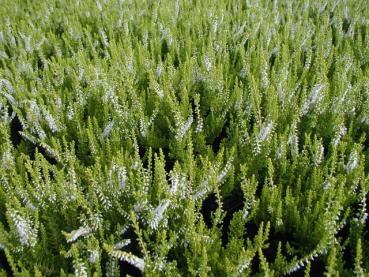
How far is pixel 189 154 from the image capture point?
1.85 metres

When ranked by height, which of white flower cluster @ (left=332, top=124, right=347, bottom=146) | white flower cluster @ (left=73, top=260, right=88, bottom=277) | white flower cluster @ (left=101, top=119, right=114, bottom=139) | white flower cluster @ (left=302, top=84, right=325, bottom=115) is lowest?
white flower cluster @ (left=73, top=260, right=88, bottom=277)

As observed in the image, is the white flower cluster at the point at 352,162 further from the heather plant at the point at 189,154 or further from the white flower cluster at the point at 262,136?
the white flower cluster at the point at 262,136

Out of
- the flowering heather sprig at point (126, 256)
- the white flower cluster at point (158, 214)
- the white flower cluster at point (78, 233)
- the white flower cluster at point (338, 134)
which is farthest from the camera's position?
the white flower cluster at point (338, 134)

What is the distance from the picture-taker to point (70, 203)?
5.74 feet

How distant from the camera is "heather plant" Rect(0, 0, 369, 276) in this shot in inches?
61.7

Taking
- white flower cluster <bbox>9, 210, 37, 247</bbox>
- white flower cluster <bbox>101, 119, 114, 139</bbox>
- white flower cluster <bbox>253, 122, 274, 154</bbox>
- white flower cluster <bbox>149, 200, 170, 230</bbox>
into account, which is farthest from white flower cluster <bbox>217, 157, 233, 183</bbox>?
white flower cluster <bbox>9, 210, 37, 247</bbox>

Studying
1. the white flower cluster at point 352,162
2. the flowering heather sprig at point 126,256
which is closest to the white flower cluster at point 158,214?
the flowering heather sprig at point 126,256

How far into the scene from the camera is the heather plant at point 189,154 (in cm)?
157

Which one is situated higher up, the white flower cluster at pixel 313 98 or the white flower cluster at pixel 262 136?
the white flower cluster at pixel 313 98

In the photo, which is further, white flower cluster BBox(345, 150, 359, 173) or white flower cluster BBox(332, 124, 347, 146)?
white flower cluster BBox(332, 124, 347, 146)

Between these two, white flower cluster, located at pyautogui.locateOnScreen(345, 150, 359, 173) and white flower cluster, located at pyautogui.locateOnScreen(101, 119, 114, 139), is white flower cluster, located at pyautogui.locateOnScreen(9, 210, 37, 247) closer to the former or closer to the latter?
white flower cluster, located at pyautogui.locateOnScreen(101, 119, 114, 139)

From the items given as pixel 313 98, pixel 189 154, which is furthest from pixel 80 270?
pixel 313 98

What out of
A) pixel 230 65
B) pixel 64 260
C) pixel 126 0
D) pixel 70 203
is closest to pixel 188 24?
pixel 230 65

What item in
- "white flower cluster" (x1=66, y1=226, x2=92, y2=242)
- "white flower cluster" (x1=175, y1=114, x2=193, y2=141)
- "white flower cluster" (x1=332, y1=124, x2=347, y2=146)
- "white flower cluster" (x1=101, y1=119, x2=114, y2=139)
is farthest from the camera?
"white flower cluster" (x1=101, y1=119, x2=114, y2=139)
